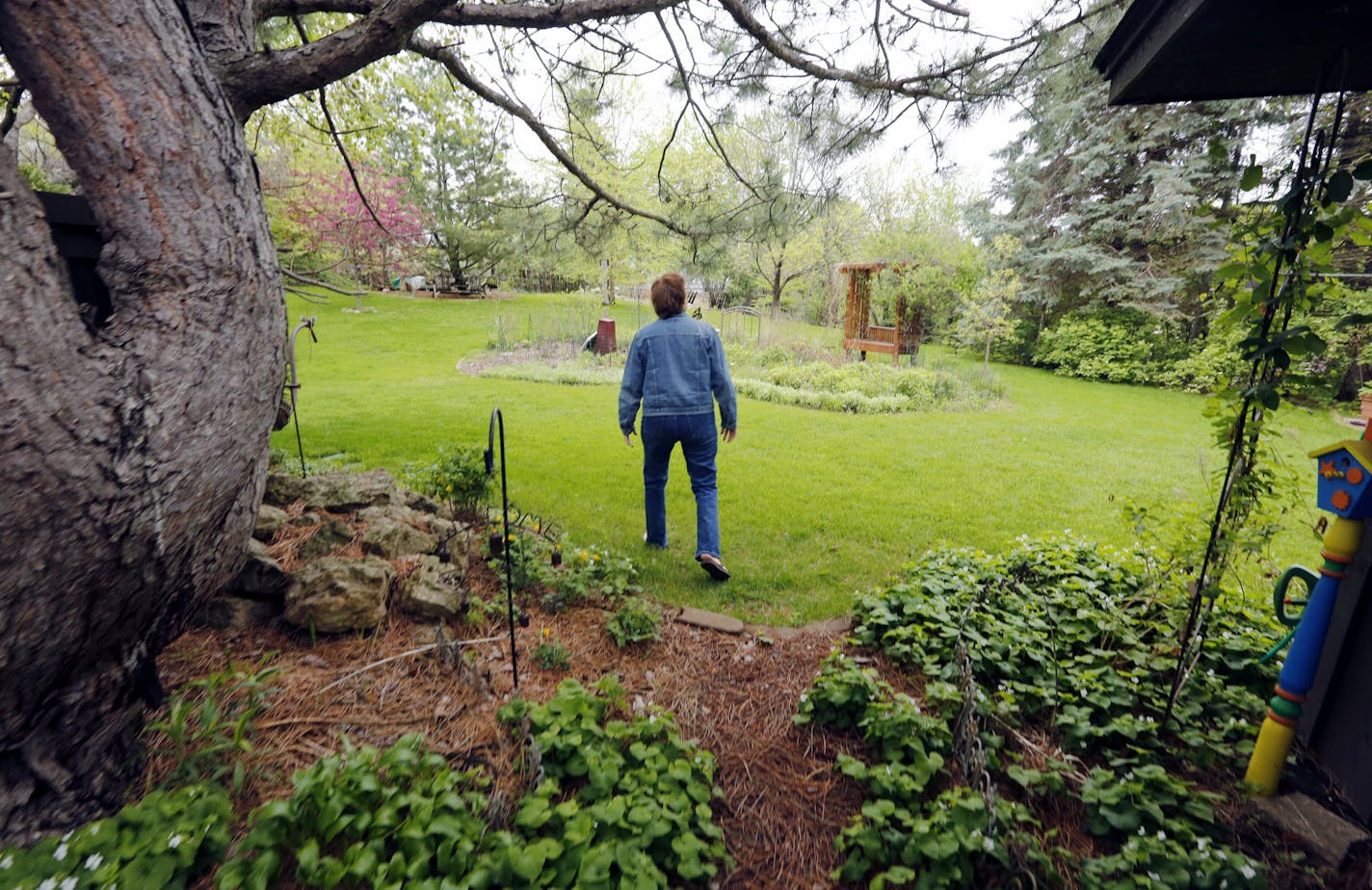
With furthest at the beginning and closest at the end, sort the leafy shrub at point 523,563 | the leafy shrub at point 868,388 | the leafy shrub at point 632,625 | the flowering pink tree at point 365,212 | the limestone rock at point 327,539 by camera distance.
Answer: the flowering pink tree at point 365,212, the leafy shrub at point 868,388, the leafy shrub at point 523,563, the leafy shrub at point 632,625, the limestone rock at point 327,539

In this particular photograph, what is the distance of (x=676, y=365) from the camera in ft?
11.3

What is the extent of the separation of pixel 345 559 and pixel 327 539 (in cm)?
24

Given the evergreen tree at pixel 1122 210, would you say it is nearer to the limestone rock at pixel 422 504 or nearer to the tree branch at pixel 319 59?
the tree branch at pixel 319 59

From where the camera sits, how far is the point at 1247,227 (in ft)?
5.93

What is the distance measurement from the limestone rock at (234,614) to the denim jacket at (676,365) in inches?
76.4

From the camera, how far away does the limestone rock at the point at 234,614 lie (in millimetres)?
2148

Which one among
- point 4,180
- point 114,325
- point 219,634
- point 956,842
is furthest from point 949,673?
point 4,180

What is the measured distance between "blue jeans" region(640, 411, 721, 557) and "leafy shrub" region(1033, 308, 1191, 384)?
475 inches

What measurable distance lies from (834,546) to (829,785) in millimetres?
2168

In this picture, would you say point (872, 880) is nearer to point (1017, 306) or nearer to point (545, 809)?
point (545, 809)

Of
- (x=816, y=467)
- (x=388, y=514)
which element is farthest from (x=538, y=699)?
(x=816, y=467)

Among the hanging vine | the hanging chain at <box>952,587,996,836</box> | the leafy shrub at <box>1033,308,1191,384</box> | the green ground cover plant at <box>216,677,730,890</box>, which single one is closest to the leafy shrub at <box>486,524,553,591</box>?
the green ground cover plant at <box>216,677,730,890</box>

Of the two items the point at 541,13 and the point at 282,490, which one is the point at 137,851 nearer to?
the point at 282,490

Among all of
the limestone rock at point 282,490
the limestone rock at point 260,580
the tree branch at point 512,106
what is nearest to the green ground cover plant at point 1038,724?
the limestone rock at point 260,580
